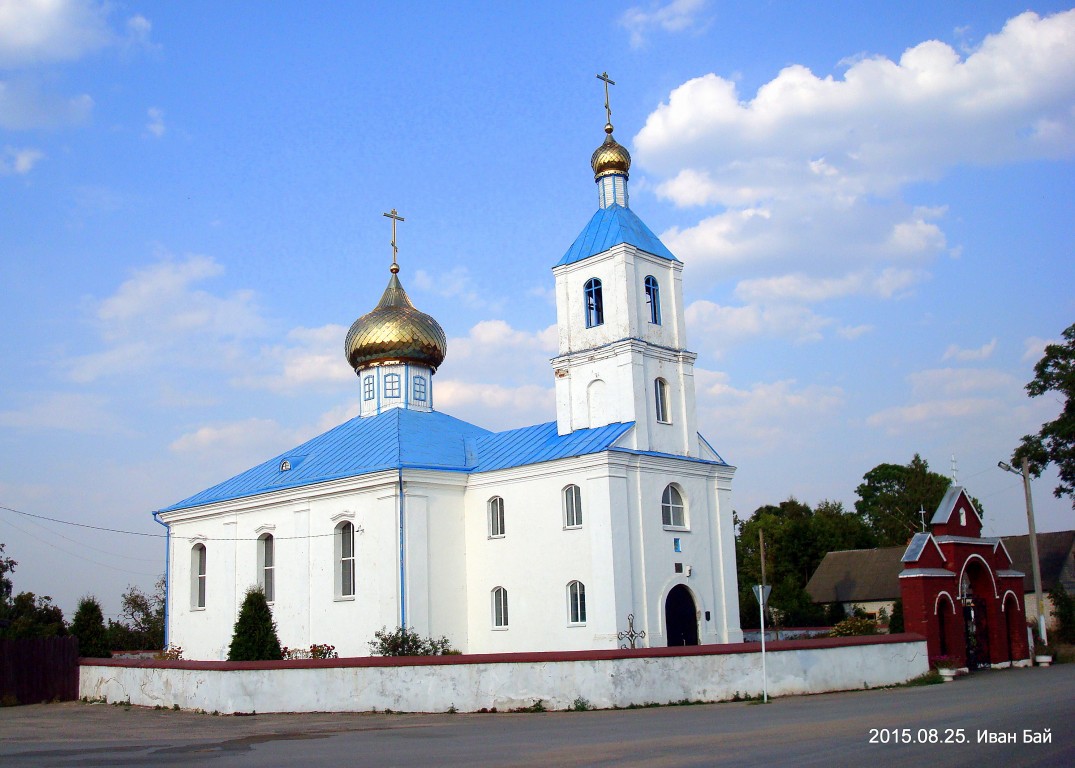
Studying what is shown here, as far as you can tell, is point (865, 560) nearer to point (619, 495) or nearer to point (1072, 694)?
point (619, 495)

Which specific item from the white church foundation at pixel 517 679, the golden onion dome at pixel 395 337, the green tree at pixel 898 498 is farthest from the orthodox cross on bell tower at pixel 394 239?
the green tree at pixel 898 498

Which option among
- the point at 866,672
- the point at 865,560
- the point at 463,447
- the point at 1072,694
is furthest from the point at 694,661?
the point at 865,560

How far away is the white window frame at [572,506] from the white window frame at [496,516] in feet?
7.80

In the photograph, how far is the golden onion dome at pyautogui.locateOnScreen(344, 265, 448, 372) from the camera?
110ft

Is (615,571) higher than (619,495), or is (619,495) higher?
(619,495)

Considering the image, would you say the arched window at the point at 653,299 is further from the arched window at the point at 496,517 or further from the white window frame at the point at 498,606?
the white window frame at the point at 498,606

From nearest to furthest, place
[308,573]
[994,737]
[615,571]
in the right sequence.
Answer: [994,737] → [615,571] → [308,573]

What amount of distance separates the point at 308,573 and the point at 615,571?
9566 mm

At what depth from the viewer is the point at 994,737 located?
11.9m

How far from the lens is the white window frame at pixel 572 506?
2545cm

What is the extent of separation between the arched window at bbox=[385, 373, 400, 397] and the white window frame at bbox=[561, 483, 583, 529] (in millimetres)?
9737

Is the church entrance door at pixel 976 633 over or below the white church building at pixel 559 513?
below

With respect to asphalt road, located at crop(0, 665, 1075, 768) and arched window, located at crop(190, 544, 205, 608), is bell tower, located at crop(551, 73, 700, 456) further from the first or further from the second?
arched window, located at crop(190, 544, 205, 608)

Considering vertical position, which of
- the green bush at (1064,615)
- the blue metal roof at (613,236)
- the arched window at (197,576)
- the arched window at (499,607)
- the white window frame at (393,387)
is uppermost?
the blue metal roof at (613,236)
